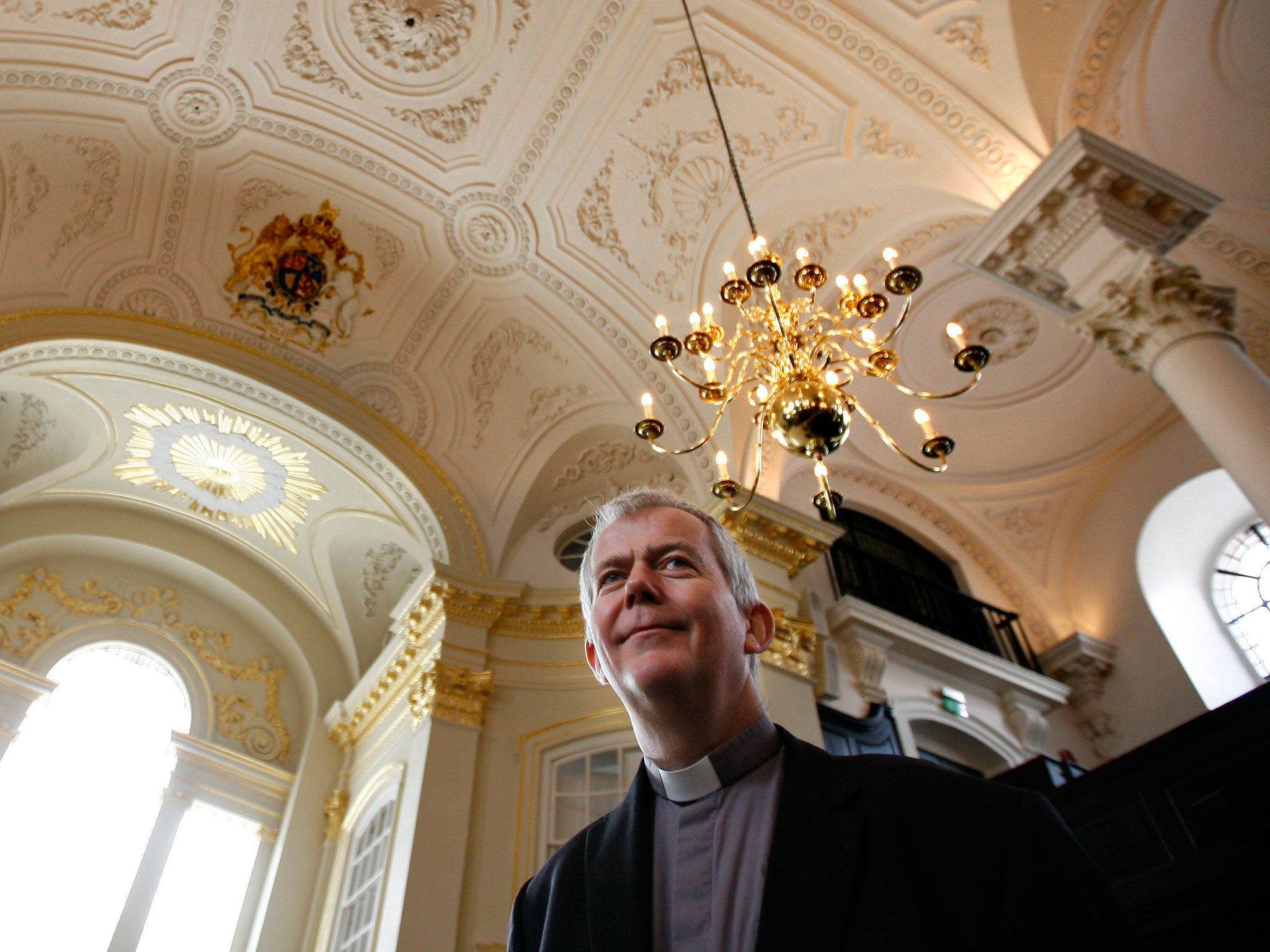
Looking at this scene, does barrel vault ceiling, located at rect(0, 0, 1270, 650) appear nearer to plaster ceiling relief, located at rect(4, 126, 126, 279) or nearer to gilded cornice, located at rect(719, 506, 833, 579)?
plaster ceiling relief, located at rect(4, 126, 126, 279)

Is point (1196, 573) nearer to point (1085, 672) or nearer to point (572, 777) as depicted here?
Result: point (1085, 672)

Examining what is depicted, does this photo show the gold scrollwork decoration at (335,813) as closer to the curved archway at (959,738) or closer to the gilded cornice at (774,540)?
the gilded cornice at (774,540)

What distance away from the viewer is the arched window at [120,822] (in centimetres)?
842

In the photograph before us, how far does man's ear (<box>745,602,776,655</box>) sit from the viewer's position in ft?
6.07

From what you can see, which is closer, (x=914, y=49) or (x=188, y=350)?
(x=914, y=49)

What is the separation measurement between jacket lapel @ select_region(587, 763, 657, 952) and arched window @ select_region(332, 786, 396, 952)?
681cm

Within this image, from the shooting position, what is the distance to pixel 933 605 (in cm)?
1112

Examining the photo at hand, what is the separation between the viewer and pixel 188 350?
354 inches

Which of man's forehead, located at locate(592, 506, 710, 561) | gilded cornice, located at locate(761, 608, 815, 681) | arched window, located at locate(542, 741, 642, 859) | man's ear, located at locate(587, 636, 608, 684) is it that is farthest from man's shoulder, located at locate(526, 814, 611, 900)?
arched window, located at locate(542, 741, 642, 859)

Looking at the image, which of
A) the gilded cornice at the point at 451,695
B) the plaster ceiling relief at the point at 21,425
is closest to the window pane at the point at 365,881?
the gilded cornice at the point at 451,695

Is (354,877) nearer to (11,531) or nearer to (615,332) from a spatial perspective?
(11,531)

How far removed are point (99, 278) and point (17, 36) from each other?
2.13m

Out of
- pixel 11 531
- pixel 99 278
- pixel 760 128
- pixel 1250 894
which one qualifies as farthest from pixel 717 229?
pixel 11 531

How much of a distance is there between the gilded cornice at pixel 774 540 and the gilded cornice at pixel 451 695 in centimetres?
275
